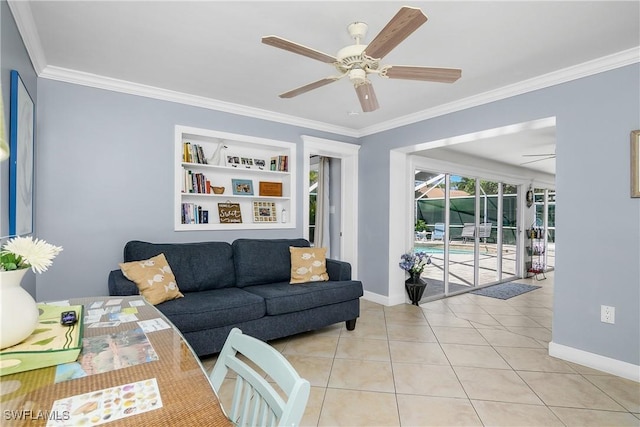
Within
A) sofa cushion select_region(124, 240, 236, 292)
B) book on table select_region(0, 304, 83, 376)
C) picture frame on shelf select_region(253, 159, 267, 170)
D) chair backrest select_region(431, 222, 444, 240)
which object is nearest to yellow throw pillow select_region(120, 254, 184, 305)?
sofa cushion select_region(124, 240, 236, 292)

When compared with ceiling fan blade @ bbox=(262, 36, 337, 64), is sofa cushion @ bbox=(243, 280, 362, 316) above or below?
below

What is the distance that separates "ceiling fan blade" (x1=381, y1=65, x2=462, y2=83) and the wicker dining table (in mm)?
1862

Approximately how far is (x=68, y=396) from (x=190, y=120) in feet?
10.5

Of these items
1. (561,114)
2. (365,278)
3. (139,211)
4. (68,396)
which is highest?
(561,114)

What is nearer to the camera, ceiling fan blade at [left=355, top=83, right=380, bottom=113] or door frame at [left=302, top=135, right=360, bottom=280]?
ceiling fan blade at [left=355, top=83, right=380, bottom=113]

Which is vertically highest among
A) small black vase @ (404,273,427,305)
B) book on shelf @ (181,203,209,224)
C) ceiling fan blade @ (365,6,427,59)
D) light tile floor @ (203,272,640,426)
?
ceiling fan blade @ (365,6,427,59)

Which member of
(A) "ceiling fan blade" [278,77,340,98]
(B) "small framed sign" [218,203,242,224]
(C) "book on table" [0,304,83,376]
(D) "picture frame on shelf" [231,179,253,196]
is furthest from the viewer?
(D) "picture frame on shelf" [231,179,253,196]

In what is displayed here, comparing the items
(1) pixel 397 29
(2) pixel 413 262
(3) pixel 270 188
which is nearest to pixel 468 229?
(2) pixel 413 262

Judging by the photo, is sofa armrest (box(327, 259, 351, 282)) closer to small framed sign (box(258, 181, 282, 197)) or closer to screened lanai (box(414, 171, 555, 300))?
small framed sign (box(258, 181, 282, 197))

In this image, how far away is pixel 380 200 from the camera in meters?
4.56

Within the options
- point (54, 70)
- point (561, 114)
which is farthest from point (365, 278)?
point (54, 70)

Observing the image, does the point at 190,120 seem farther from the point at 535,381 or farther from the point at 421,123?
the point at 535,381

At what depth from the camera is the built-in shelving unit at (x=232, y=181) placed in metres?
3.60

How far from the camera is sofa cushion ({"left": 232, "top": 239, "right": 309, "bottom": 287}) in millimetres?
3396
